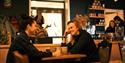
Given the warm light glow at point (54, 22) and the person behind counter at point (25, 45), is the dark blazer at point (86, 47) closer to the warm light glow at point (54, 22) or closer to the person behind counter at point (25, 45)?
the person behind counter at point (25, 45)

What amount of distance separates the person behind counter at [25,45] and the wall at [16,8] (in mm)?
4360

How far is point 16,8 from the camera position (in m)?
7.63

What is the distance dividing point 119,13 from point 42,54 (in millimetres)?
7325

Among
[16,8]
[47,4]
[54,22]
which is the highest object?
[47,4]

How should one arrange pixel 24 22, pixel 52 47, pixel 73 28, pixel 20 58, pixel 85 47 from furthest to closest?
pixel 52 47, pixel 73 28, pixel 85 47, pixel 24 22, pixel 20 58

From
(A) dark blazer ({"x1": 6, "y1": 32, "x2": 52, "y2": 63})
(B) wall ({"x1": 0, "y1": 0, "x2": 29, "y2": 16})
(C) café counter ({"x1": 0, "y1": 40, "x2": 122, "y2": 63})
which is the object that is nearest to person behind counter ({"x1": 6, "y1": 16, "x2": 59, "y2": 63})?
(A) dark blazer ({"x1": 6, "y1": 32, "x2": 52, "y2": 63})

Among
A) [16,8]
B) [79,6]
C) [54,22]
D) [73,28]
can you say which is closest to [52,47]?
A: [73,28]

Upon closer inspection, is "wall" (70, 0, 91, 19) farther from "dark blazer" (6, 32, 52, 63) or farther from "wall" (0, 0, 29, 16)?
"dark blazer" (6, 32, 52, 63)

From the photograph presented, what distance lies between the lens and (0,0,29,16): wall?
741cm

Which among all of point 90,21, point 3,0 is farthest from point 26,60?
point 90,21

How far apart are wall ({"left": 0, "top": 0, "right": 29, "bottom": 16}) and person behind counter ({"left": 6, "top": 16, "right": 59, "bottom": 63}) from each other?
4360mm

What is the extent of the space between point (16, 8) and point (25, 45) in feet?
15.7

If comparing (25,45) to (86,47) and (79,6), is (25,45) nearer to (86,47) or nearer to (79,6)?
(86,47)

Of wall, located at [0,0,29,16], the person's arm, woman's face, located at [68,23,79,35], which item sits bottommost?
the person's arm
